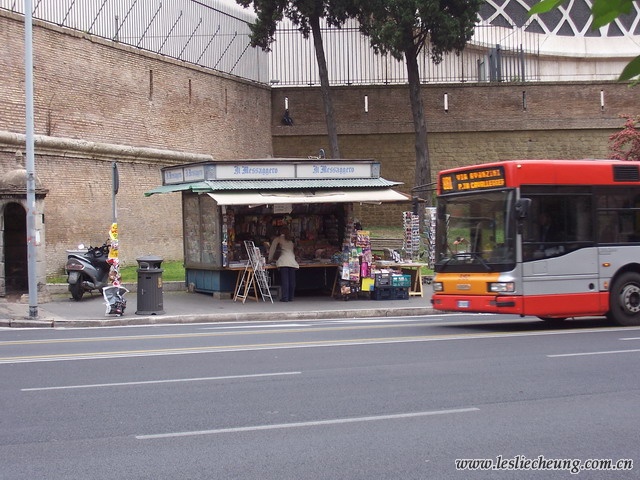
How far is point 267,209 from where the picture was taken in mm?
22766

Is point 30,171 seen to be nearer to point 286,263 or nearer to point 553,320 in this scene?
point 286,263

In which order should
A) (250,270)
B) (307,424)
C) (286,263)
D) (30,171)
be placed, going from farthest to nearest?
(250,270) < (286,263) < (30,171) < (307,424)

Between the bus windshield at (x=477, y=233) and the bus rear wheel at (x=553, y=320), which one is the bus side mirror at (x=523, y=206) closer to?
the bus windshield at (x=477, y=233)

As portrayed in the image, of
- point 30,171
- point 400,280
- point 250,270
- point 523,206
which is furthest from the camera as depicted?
point 400,280

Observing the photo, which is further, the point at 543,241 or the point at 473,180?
the point at 473,180

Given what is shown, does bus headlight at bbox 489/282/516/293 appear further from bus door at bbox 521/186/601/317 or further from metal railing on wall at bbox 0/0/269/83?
metal railing on wall at bbox 0/0/269/83

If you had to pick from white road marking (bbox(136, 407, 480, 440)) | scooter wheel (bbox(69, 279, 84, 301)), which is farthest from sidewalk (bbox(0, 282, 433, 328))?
white road marking (bbox(136, 407, 480, 440))

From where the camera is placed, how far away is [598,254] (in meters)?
15.5

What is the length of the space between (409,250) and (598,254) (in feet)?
37.0

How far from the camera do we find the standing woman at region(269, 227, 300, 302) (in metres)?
21.2

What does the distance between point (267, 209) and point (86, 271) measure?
5.01m

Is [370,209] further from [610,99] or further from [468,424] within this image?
[468,424]

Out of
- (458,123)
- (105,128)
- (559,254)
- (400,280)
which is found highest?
(458,123)

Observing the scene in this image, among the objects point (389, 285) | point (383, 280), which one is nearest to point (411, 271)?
point (389, 285)
